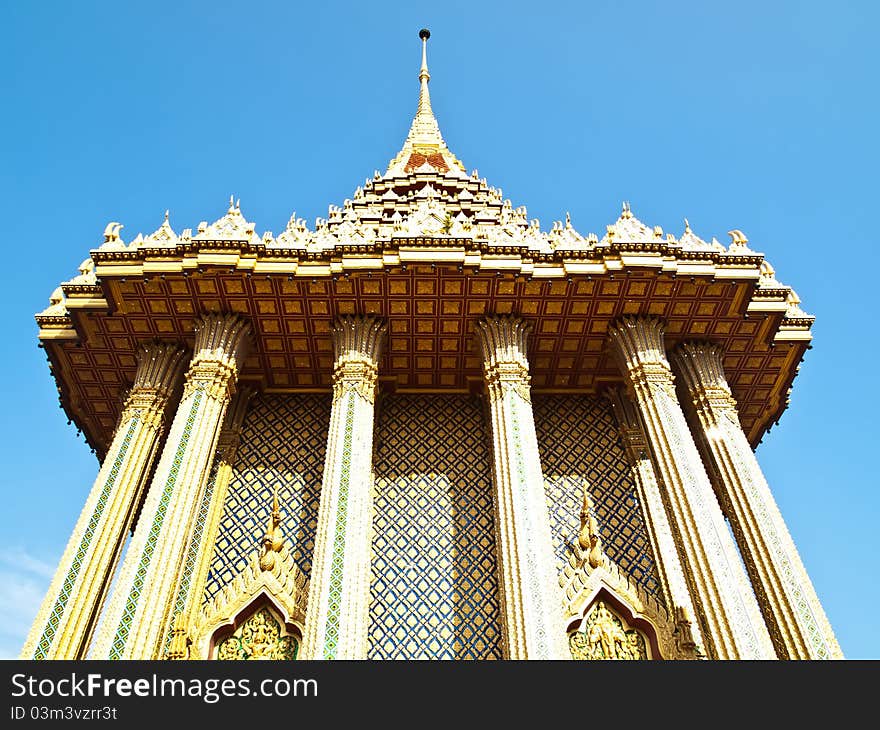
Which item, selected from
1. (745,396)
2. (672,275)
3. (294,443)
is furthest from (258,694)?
(745,396)

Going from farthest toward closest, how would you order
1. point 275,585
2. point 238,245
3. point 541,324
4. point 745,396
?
point 745,396 < point 541,324 < point 238,245 < point 275,585

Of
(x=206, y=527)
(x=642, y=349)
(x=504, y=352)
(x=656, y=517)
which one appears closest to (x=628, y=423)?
(x=642, y=349)

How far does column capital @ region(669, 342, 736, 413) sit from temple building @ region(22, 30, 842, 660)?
39 mm

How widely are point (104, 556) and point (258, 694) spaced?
4.35 m

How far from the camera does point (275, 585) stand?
11.2 m

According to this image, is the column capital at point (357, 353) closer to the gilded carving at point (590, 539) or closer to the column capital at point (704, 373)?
the gilded carving at point (590, 539)

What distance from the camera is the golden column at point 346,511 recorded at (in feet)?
29.5

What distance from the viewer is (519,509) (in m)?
10.1

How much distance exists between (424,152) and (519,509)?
1616 cm

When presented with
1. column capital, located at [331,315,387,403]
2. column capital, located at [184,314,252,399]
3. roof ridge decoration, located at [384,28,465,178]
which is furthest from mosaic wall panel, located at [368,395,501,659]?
roof ridge decoration, located at [384,28,465,178]

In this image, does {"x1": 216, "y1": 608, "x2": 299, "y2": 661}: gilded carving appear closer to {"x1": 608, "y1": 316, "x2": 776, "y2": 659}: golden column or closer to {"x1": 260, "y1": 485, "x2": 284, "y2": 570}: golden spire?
{"x1": 260, "y1": 485, "x2": 284, "y2": 570}: golden spire

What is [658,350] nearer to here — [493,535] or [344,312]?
[493,535]

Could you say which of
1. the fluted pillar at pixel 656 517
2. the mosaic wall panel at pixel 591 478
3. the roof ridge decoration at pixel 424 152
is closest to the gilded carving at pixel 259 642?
the mosaic wall panel at pixel 591 478

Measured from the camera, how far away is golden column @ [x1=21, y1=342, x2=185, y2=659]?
945 centimetres
